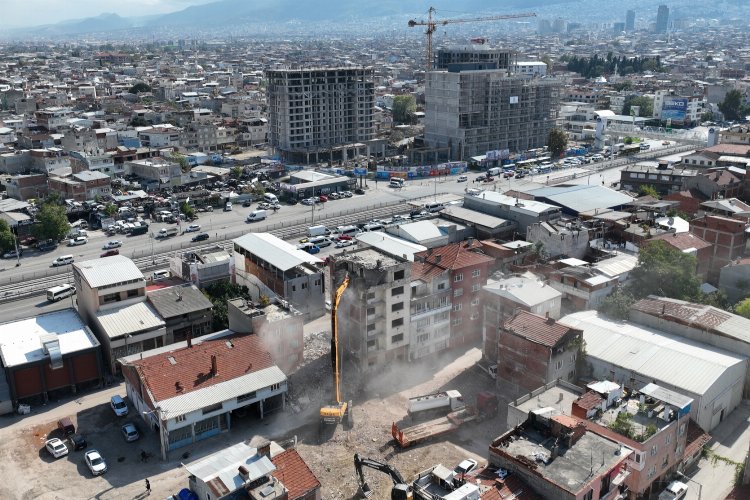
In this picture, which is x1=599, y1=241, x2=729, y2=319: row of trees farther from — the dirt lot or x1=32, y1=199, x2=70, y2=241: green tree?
x1=32, y1=199, x2=70, y2=241: green tree

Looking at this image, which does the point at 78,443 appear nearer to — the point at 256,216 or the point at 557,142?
the point at 256,216

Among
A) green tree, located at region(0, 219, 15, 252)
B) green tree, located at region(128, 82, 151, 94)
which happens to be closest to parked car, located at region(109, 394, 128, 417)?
green tree, located at region(0, 219, 15, 252)

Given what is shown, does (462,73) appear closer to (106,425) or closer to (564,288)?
(564,288)

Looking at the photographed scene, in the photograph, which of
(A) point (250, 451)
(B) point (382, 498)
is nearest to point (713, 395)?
(B) point (382, 498)

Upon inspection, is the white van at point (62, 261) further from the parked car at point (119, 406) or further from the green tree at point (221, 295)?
the parked car at point (119, 406)

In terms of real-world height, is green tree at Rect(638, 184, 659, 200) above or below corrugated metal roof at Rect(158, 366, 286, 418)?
above

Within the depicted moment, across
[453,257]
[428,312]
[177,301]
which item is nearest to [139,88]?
[177,301]
